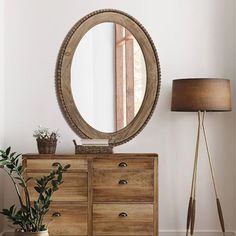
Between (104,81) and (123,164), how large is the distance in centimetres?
83

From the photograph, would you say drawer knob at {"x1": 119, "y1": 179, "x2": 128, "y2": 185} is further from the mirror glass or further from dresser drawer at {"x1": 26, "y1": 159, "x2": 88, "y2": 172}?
the mirror glass

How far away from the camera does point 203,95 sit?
401cm

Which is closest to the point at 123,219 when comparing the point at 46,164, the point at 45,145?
the point at 46,164

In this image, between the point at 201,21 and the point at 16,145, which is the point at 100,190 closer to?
the point at 16,145

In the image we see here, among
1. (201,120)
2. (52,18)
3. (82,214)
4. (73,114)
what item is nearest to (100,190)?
(82,214)

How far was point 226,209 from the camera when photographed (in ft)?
14.7

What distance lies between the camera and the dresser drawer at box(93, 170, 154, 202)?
3953mm

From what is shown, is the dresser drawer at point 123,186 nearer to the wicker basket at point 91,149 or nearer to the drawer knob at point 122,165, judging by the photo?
the drawer knob at point 122,165

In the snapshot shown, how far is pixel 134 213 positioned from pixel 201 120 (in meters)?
1.06

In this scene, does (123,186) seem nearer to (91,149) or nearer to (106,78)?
(91,149)

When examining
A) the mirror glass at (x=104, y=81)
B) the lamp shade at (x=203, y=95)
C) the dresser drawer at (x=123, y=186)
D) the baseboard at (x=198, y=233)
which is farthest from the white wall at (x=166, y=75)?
the dresser drawer at (x=123, y=186)

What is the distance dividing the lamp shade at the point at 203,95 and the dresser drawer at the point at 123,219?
823 mm

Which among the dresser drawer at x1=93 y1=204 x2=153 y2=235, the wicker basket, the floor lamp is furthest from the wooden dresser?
the floor lamp

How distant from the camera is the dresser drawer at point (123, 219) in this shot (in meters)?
3.94
